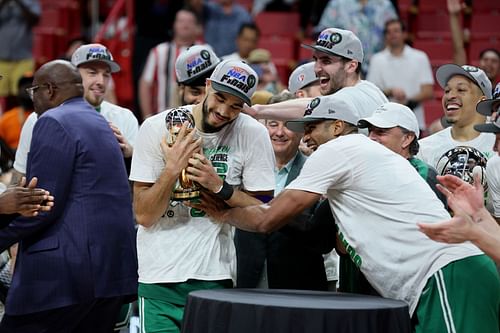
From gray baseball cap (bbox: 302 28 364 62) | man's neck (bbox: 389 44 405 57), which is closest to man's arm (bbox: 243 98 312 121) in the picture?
gray baseball cap (bbox: 302 28 364 62)

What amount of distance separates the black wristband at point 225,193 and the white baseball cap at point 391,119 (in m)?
0.89

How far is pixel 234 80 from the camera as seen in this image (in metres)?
5.78

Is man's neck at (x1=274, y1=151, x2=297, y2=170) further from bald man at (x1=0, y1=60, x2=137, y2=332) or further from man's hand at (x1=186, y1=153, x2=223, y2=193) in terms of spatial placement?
man's hand at (x1=186, y1=153, x2=223, y2=193)

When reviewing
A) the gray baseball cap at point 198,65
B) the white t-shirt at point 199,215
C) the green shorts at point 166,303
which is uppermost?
the gray baseball cap at point 198,65

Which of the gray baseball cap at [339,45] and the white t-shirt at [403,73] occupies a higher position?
the white t-shirt at [403,73]

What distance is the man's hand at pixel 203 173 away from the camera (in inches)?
222

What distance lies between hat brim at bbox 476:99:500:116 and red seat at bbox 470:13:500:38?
646 cm

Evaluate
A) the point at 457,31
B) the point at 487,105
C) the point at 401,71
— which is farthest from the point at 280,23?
the point at 487,105

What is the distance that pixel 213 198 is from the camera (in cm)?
578

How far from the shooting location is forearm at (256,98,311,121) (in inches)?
265

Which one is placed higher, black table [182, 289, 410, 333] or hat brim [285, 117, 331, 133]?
hat brim [285, 117, 331, 133]

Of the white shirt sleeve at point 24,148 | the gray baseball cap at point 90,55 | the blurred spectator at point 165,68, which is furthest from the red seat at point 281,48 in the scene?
the white shirt sleeve at point 24,148

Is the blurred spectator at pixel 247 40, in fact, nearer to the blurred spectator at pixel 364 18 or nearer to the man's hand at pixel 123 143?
the blurred spectator at pixel 364 18

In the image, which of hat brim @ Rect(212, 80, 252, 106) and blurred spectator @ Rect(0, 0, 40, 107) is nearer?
hat brim @ Rect(212, 80, 252, 106)
